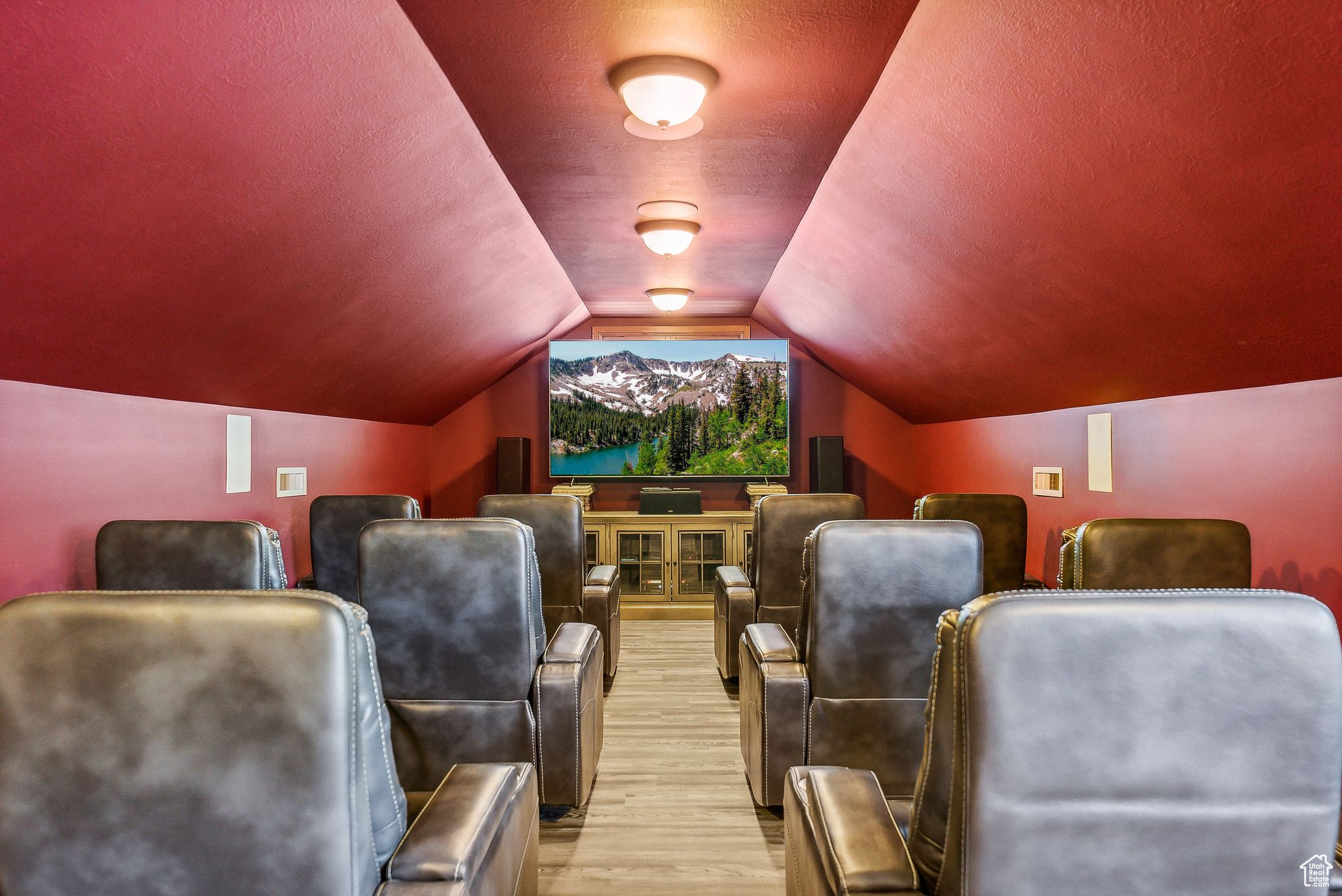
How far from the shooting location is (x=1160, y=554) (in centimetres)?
234

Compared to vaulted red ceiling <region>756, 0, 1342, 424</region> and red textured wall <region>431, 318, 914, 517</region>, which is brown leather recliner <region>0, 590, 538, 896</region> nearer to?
vaulted red ceiling <region>756, 0, 1342, 424</region>

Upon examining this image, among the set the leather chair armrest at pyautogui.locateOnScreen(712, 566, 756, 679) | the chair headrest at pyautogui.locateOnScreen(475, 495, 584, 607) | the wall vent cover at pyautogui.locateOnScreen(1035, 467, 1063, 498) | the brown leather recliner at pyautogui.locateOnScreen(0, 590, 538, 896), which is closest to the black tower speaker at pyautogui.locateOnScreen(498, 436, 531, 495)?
the leather chair armrest at pyautogui.locateOnScreen(712, 566, 756, 679)

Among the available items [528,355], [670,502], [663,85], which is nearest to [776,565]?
[663,85]

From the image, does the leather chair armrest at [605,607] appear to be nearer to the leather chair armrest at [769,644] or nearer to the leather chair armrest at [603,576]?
the leather chair armrest at [603,576]

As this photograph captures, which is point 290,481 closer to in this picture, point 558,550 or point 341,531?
point 341,531

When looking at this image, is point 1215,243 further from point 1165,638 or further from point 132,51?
point 132,51

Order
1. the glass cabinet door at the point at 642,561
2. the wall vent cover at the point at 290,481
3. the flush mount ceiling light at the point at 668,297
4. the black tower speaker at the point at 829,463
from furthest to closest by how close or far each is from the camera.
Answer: the black tower speaker at the point at 829,463, the glass cabinet door at the point at 642,561, the flush mount ceiling light at the point at 668,297, the wall vent cover at the point at 290,481

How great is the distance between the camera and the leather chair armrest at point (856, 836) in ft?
3.77

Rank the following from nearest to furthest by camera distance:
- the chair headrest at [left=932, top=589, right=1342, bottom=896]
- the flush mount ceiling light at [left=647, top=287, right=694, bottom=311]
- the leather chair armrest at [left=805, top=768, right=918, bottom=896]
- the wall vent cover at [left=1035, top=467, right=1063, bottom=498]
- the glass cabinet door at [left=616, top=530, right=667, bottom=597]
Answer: the chair headrest at [left=932, top=589, right=1342, bottom=896], the leather chair armrest at [left=805, top=768, right=918, bottom=896], the wall vent cover at [left=1035, top=467, right=1063, bottom=498], the flush mount ceiling light at [left=647, top=287, right=694, bottom=311], the glass cabinet door at [left=616, top=530, right=667, bottom=597]

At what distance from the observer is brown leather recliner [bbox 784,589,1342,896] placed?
95 cm

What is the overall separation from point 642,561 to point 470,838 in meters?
4.77

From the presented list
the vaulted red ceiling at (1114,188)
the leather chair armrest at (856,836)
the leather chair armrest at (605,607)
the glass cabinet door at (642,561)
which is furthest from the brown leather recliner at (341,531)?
the glass cabinet door at (642,561)

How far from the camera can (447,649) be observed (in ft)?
7.12

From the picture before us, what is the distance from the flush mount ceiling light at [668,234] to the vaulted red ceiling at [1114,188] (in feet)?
2.21
